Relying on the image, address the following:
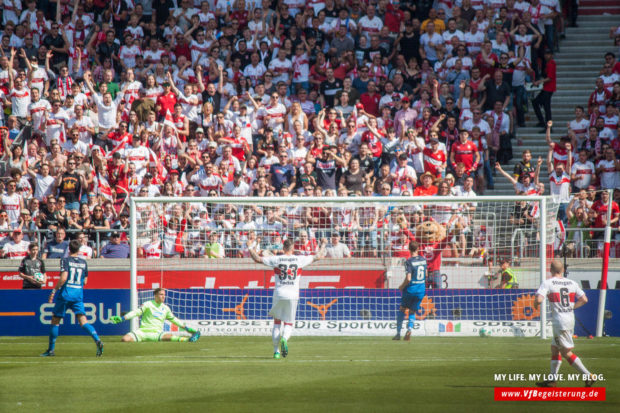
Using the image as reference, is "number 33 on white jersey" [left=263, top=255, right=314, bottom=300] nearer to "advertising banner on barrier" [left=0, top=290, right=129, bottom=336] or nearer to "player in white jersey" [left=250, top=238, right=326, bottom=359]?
"player in white jersey" [left=250, top=238, right=326, bottom=359]

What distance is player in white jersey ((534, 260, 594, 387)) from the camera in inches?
478

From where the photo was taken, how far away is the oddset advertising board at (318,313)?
65.4 ft

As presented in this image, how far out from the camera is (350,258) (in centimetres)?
2077

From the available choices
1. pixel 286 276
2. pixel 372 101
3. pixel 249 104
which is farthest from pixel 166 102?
pixel 286 276

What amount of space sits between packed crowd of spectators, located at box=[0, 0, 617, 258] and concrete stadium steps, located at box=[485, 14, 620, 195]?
545 millimetres

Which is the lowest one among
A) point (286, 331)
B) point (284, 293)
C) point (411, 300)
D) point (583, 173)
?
point (286, 331)

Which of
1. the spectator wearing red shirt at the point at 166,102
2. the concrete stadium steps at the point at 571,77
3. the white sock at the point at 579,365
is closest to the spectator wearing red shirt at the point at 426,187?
the concrete stadium steps at the point at 571,77

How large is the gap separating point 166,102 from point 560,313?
15.9 metres

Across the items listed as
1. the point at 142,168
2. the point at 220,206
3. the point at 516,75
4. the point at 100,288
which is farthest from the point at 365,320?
the point at 516,75

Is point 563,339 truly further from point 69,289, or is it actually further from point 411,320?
point 69,289

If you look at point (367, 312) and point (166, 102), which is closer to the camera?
point (367, 312)

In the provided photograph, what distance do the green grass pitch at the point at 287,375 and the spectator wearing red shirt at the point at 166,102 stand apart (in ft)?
28.6

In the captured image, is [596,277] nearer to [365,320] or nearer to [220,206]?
[365,320]

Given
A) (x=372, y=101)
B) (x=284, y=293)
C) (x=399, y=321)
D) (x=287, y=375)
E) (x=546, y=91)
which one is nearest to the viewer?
(x=287, y=375)
